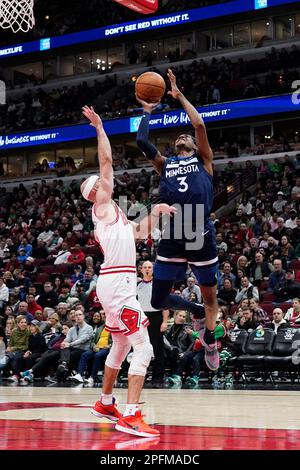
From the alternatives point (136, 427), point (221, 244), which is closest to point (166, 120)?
point (221, 244)

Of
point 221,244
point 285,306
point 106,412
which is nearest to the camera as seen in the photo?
point 106,412

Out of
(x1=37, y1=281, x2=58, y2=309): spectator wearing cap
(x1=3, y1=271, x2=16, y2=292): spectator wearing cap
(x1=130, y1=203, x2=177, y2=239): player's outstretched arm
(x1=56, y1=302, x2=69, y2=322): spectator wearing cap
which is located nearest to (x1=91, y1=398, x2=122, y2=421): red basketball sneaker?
(x1=130, y1=203, x2=177, y2=239): player's outstretched arm

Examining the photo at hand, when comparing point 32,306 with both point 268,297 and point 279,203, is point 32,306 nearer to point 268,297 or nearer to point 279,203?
point 268,297

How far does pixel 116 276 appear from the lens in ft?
17.4

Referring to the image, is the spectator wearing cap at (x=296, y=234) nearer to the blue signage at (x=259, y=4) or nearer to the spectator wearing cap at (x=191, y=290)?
the spectator wearing cap at (x=191, y=290)

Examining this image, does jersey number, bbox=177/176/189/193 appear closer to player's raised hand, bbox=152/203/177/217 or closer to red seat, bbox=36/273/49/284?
player's raised hand, bbox=152/203/177/217

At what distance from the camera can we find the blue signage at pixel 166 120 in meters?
22.6

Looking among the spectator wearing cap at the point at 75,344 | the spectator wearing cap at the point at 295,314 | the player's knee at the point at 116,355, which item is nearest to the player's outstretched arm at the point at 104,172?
the player's knee at the point at 116,355

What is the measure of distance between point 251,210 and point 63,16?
17861 mm

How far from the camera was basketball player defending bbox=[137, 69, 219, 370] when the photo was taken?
6.16 m

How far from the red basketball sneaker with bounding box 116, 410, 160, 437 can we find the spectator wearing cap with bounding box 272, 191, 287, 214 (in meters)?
13.1

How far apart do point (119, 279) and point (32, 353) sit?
7.98m

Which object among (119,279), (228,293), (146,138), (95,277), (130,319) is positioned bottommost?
(130,319)
